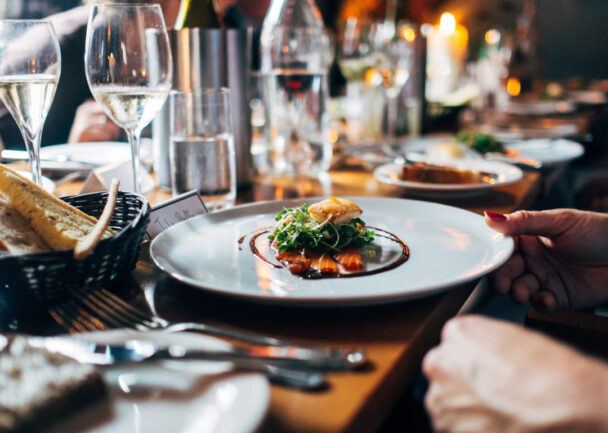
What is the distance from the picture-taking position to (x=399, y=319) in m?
0.57

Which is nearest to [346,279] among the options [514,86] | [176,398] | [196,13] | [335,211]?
[335,211]

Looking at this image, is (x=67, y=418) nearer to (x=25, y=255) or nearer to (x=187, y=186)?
(x=25, y=255)

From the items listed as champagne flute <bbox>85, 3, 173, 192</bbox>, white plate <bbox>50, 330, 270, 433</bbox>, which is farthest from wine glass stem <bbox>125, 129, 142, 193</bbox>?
white plate <bbox>50, 330, 270, 433</bbox>

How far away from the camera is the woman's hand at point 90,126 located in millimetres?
1684

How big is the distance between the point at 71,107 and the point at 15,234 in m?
1.19

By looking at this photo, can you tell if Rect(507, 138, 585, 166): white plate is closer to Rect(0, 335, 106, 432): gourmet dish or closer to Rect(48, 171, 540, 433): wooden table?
Rect(48, 171, 540, 433): wooden table

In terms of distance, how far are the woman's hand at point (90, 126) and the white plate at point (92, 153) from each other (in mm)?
309

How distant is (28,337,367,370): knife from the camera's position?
419 mm

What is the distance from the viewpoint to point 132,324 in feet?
1.62

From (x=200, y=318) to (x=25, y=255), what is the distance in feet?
0.58

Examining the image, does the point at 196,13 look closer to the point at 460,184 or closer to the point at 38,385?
the point at 460,184

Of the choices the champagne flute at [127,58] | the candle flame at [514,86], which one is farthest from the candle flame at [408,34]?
the candle flame at [514,86]

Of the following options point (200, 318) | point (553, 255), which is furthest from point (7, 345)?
point (553, 255)

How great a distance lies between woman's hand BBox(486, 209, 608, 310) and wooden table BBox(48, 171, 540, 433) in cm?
22
